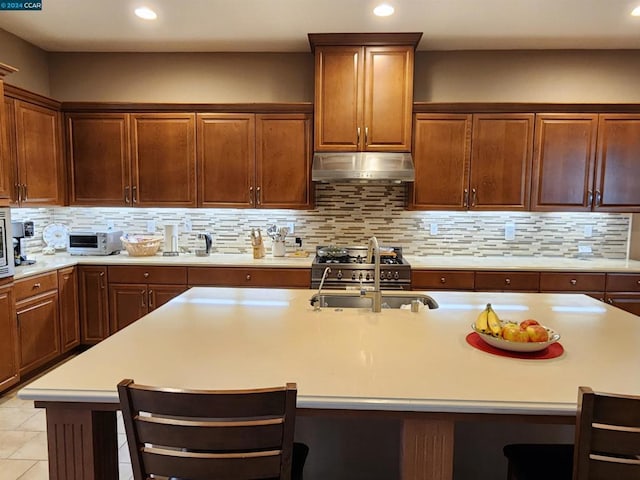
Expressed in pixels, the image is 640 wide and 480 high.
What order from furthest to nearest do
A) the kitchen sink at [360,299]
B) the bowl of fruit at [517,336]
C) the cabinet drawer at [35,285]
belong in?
the cabinet drawer at [35,285], the kitchen sink at [360,299], the bowl of fruit at [517,336]

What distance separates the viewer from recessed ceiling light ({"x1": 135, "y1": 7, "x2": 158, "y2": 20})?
10.2 ft

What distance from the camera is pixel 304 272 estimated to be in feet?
11.6

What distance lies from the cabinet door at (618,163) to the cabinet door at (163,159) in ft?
11.8

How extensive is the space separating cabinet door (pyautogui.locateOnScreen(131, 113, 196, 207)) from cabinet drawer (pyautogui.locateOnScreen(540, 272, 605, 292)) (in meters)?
3.13

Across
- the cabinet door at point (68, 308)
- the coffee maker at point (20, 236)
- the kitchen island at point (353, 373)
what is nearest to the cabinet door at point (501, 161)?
the kitchen island at point (353, 373)

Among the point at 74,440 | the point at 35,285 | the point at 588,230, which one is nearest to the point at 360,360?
the point at 74,440

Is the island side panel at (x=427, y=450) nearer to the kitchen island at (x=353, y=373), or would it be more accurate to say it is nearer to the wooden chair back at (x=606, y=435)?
→ the kitchen island at (x=353, y=373)

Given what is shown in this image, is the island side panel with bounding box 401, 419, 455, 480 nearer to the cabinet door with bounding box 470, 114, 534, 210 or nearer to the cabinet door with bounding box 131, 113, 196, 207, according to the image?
the cabinet door with bounding box 470, 114, 534, 210

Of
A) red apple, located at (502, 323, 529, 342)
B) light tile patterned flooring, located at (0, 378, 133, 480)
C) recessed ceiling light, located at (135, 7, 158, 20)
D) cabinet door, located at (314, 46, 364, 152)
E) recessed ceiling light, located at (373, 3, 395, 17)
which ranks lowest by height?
light tile patterned flooring, located at (0, 378, 133, 480)

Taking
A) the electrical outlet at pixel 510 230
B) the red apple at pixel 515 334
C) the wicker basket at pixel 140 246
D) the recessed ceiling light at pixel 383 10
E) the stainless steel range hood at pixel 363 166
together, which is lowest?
the red apple at pixel 515 334

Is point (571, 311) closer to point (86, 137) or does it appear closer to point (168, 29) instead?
point (168, 29)

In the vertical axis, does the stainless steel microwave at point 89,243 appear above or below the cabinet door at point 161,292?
above

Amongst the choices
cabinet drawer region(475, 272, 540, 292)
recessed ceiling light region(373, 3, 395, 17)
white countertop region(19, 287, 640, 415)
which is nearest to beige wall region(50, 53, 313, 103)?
recessed ceiling light region(373, 3, 395, 17)

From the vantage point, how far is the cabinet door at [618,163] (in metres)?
3.61
